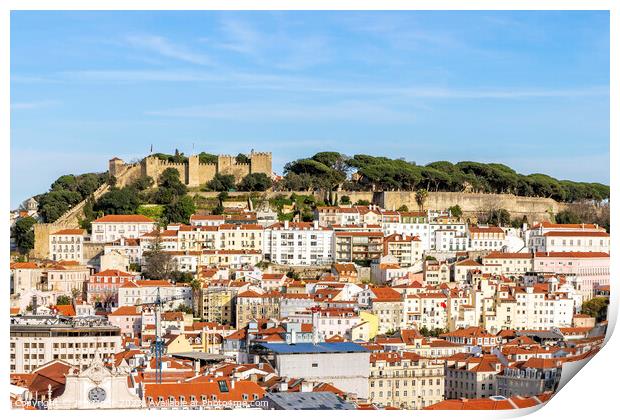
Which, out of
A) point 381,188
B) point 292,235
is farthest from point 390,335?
point 381,188

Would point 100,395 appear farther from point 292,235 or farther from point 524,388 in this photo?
point 292,235

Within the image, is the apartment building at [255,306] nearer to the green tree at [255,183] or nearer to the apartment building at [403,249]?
the apartment building at [403,249]

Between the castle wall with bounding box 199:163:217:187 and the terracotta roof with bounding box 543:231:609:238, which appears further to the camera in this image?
the castle wall with bounding box 199:163:217:187

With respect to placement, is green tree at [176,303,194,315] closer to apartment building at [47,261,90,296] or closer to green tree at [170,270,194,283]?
green tree at [170,270,194,283]

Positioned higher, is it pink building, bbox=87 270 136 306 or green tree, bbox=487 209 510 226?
green tree, bbox=487 209 510 226

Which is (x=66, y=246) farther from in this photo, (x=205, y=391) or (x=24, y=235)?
(x=205, y=391)

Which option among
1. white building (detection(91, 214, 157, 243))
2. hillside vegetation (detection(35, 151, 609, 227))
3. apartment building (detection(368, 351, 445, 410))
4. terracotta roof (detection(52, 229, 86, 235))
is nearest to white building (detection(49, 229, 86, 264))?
terracotta roof (detection(52, 229, 86, 235))

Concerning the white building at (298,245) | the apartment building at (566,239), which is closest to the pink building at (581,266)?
the apartment building at (566,239)
